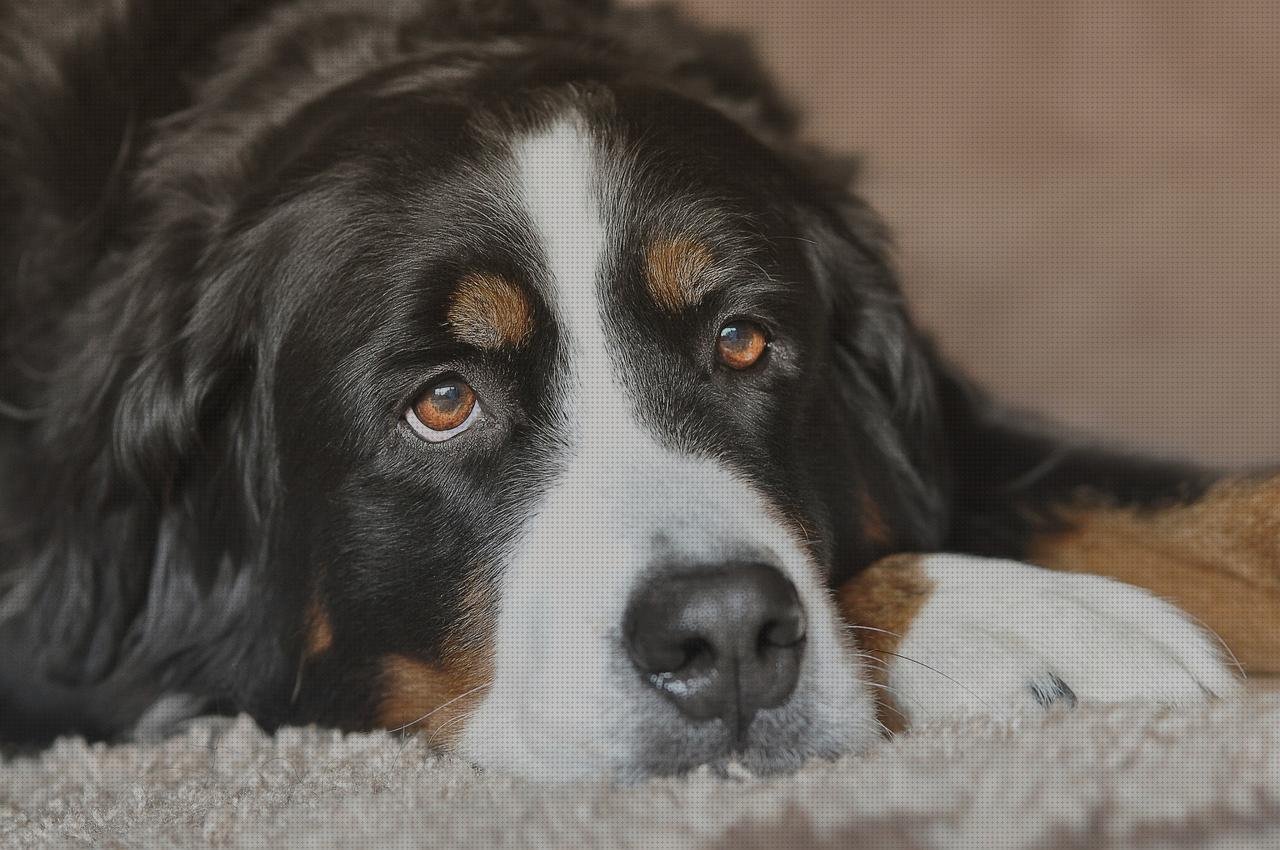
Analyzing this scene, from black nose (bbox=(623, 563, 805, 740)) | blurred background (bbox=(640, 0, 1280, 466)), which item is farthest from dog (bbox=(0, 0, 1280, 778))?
blurred background (bbox=(640, 0, 1280, 466))

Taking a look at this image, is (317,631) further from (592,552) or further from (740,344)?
(740,344)

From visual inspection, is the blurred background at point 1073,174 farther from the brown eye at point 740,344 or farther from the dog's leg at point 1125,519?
the brown eye at point 740,344

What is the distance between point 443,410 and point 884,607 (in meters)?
0.63

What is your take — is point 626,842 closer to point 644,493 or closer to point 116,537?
point 644,493

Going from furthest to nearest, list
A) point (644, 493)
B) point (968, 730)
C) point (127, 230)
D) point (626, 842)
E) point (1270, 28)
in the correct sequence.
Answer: point (1270, 28)
point (127, 230)
point (644, 493)
point (968, 730)
point (626, 842)

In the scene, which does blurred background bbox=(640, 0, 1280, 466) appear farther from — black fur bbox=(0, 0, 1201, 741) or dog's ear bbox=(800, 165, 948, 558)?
dog's ear bbox=(800, 165, 948, 558)

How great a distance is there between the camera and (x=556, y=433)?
178 centimetres

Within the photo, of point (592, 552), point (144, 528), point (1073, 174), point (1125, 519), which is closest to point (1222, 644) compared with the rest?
point (1125, 519)

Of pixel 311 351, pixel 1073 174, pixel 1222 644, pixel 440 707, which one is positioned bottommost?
pixel 440 707

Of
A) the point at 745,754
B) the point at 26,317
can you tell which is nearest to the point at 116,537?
the point at 26,317

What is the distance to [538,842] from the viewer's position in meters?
1.21

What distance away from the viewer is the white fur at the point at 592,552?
1553 millimetres

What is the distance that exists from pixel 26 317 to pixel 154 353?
0.43 meters

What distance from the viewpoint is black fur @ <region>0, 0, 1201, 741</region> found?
1.85 metres
